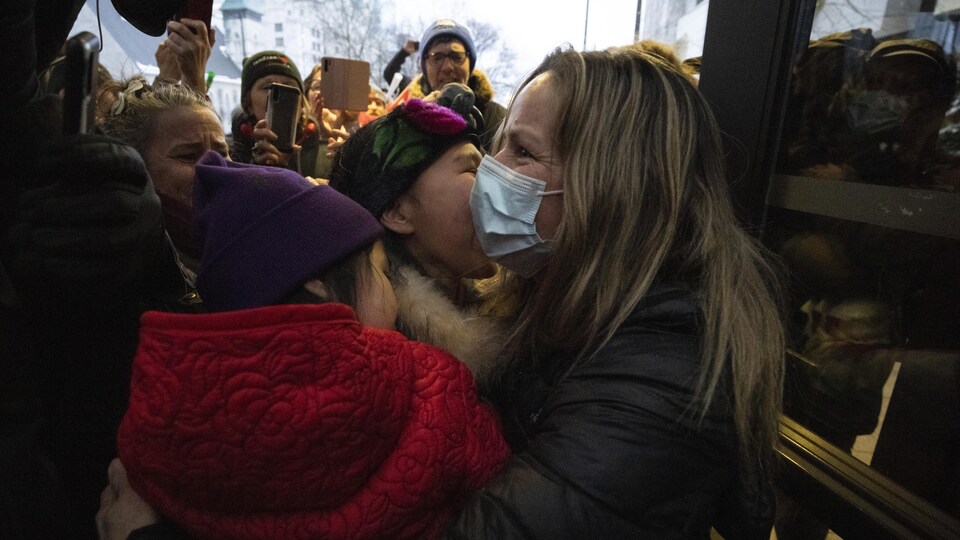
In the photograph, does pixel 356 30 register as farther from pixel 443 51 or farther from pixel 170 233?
pixel 170 233

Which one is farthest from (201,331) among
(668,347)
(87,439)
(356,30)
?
(356,30)

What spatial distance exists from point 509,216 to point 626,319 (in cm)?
41

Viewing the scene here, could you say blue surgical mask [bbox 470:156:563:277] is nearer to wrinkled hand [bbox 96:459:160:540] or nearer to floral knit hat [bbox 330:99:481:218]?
floral knit hat [bbox 330:99:481:218]

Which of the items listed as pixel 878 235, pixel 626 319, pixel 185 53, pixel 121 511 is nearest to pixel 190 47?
pixel 185 53

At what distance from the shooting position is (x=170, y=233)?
164 centimetres

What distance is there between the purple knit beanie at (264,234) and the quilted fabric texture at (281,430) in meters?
0.19

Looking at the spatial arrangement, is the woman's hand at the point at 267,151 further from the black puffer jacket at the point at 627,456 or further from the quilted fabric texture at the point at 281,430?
the black puffer jacket at the point at 627,456

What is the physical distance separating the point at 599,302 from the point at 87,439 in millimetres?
1233

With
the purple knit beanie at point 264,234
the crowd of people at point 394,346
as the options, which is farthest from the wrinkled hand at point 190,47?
the purple knit beanie at point 264,234

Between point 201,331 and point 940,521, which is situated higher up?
point 201,331

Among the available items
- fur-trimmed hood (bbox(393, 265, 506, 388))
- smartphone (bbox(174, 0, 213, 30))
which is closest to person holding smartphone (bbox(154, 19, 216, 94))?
smartphone (bbox(174, 0, 213, 30))

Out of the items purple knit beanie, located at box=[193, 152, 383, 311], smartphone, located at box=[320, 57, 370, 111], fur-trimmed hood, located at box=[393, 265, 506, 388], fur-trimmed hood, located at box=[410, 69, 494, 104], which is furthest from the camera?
fur-trimmed hood, located at box=[410, 69, 494, 104]

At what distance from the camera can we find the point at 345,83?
3141 millimetres

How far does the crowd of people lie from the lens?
0.87 m
